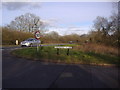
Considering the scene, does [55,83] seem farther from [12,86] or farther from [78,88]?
[12,86]

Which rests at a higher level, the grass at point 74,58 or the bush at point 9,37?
the bush at point 9,37

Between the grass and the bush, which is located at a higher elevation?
the bush

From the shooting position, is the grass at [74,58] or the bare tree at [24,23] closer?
the grass at [74,58]

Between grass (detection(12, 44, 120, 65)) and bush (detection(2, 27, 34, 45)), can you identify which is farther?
bush (detection(2, 27, 34, 45))

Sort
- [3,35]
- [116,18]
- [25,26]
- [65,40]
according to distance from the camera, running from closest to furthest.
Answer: [116,18] < [3,35] < [25,26] < [65,40]

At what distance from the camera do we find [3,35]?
28.1m

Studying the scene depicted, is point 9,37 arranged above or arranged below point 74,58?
above

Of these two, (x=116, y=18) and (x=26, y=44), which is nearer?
(x=26, y=44)

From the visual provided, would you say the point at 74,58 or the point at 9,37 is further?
the point at 9,37

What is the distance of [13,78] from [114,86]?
407cm

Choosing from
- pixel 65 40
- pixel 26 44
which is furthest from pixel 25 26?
pixel 26 44

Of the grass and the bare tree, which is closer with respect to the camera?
the grass

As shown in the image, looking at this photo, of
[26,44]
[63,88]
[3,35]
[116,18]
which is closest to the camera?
[63,88]

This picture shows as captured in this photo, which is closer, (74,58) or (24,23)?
(74,58)
